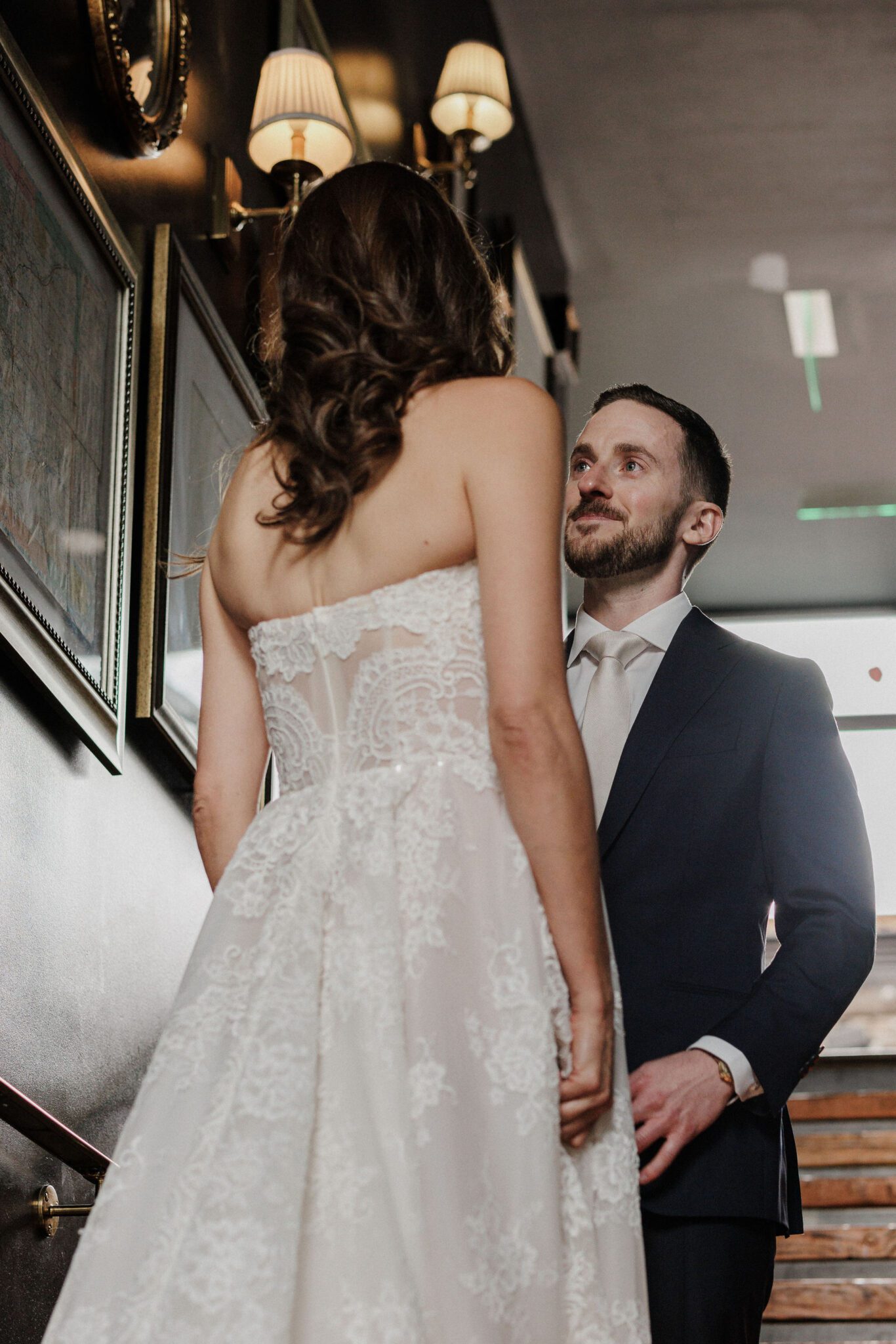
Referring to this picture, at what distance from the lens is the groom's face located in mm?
2133

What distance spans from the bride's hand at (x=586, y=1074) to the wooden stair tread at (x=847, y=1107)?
5057 millimetres

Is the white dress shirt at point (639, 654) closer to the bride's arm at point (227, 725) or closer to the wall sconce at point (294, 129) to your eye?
the bride's arm at point (227, 725)

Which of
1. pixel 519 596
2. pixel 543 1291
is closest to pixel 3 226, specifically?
pixel 519 596

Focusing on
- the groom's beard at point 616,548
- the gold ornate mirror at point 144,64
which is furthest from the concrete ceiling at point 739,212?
the groom's beard at point 616,548

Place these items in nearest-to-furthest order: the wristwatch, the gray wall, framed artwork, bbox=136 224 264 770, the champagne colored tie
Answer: the wristwatch < the champagne colored tie < the gray wall < framed artwork, bbox=136 224 264 770

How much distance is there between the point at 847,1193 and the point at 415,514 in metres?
4.40

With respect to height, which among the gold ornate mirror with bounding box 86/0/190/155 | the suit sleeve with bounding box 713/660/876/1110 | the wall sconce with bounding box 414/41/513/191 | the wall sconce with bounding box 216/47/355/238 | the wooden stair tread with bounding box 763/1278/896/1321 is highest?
the wall sconce with bounding box 414/41/513/191

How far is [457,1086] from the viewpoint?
1479mm

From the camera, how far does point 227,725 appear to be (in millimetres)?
1879

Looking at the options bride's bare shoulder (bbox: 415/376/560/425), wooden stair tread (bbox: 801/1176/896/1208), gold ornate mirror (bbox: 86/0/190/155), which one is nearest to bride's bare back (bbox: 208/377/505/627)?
bride's bare shoulder (bbox: 415/376/560/425)

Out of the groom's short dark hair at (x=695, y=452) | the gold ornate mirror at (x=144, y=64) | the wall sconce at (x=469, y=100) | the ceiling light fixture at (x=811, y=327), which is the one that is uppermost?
the ceiling light fixture at (x=811, y=327)

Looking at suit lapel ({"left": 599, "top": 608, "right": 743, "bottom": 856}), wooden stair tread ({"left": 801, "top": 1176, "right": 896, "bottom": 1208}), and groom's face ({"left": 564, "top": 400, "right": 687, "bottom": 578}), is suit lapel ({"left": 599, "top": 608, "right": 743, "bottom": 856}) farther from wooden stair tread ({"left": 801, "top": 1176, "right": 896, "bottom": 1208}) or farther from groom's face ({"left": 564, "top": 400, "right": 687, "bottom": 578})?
wooden stair tread ({"left": 801, "top": 1176, "right": 896, "bottom": 1208})

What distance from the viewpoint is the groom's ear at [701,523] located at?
2182mm

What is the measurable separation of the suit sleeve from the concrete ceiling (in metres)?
5.57
